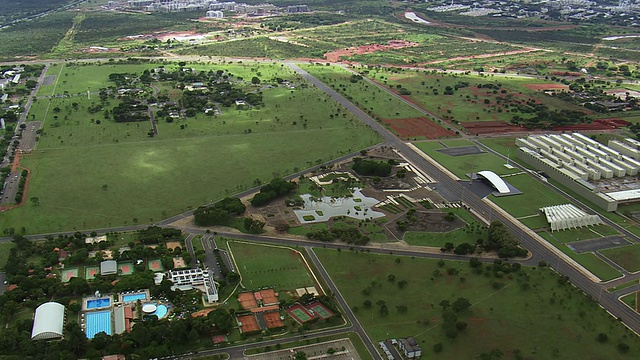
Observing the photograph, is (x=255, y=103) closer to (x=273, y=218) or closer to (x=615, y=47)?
(x=273, y=218)

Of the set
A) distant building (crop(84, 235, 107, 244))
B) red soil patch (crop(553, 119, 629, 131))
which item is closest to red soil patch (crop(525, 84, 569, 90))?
red soil patch (crop(553, 119, 629, 131))

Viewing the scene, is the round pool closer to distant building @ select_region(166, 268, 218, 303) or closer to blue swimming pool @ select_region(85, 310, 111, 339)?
blue swimming pool @ select_region(85, 310, 111, 339)

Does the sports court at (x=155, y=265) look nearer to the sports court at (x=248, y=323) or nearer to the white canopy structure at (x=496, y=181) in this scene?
the sports court at (x=248, y=323)

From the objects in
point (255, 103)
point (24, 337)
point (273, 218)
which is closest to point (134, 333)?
point (24, 337)

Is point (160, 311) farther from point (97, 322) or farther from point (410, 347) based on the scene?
point (410, 347)

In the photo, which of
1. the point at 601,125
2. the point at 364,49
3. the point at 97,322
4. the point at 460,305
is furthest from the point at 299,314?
the point at 364,49

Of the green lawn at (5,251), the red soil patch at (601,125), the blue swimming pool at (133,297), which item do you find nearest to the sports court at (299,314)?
the blue swimming pool at (133,297)
